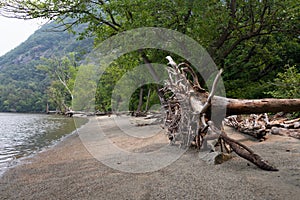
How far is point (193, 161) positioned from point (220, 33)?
9682 millimetres

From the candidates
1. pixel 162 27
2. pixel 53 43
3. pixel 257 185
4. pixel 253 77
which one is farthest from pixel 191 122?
pixel 53 43

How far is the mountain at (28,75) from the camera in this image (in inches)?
3684

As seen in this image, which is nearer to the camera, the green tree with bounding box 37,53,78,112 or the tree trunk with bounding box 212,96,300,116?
the tree trunk with bounding box 212,96,300,116

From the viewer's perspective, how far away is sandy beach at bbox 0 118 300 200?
3.38 metres

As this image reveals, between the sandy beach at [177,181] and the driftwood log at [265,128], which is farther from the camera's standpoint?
the driftwood log at [265,128]

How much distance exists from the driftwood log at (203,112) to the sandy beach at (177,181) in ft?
1.22

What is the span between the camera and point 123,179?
4.45 metres

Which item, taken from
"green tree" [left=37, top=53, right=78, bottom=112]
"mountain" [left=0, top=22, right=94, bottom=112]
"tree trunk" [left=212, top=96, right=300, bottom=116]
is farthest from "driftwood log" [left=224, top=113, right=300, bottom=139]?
"green tree" [left=37, top=53, right=78, bottom=112]

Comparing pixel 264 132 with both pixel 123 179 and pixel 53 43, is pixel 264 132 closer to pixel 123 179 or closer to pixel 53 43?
pixel 123 179

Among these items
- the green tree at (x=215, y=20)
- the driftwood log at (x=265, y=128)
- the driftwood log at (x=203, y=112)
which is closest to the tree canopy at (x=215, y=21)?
the green tree at (x=215, y=20)

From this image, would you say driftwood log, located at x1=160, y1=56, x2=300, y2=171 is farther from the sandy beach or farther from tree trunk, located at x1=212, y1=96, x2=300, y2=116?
the sandy beach

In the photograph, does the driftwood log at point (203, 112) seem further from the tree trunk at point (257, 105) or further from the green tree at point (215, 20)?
the green tree at point (215, 20)

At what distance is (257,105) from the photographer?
164 inches

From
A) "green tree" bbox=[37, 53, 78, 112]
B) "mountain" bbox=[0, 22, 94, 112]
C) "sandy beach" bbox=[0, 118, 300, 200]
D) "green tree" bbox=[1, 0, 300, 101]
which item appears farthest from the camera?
"mountain" bbox=[0, 22, 94, 112]
